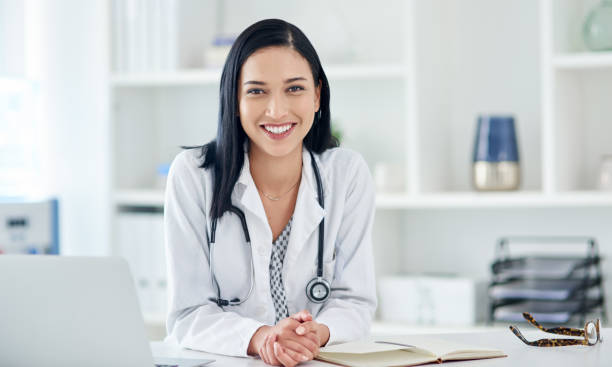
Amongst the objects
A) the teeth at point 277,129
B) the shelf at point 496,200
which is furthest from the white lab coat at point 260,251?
the shelf at point 496,200

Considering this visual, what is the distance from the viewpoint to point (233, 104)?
1.89 m

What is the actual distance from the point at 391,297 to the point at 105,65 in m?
1.39

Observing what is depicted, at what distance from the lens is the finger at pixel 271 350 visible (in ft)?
4.85

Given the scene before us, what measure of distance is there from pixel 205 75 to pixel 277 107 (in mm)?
1391

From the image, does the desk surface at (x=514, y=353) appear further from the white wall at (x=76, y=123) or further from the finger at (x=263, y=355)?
the white wall at (x=76, y=123)

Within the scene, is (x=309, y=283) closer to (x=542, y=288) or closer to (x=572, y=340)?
(x=572, y=340)

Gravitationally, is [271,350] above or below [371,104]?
below

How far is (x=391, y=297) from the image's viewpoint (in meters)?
3.05

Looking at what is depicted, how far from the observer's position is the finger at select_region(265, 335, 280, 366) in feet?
4.85

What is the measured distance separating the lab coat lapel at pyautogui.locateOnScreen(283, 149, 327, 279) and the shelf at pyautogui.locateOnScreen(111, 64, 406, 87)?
44.4 inches

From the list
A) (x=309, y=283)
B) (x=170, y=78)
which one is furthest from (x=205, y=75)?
(x=309, y=283)

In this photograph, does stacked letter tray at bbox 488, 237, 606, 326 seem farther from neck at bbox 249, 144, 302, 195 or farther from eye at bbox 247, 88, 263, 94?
eye at bbox 247, 88, 263, 94

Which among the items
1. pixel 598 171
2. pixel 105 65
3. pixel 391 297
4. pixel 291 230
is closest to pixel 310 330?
pixel 291 230

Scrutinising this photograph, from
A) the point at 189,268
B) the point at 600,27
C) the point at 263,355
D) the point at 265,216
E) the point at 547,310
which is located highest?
the point at 600,27
